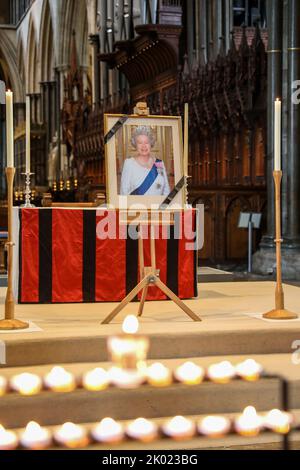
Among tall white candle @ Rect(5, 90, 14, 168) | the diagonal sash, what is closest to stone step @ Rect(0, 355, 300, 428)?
tall white candle @ Rect(5, 90, 14, 168)

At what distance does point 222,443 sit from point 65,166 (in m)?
18.1

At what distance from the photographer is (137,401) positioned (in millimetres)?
3662

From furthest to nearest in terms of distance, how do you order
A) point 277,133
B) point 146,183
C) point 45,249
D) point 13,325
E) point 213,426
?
1. point 45,249
2. point 146,183
3. point 277,133
4. point 13,325
5. point 213,426

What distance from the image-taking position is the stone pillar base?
8.21 m

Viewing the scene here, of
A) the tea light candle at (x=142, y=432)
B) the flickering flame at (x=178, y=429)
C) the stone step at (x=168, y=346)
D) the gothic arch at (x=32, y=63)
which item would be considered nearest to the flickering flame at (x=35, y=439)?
the tea light candle at (x=142, y=432)

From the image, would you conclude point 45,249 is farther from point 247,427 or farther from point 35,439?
point 247,427

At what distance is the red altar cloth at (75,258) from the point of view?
5426mm

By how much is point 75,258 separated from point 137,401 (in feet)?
6.42

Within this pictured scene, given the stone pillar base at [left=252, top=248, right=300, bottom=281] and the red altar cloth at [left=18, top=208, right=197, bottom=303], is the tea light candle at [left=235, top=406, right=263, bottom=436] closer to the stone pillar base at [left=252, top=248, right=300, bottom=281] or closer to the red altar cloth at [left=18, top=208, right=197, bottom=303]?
the red altar cloth at [left=18, top=208, right=197, bottom=303]

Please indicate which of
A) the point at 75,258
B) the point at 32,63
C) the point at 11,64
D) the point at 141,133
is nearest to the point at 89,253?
the point at 75,258

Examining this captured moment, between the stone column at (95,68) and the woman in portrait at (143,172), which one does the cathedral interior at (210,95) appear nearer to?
the stone column at (95,68)

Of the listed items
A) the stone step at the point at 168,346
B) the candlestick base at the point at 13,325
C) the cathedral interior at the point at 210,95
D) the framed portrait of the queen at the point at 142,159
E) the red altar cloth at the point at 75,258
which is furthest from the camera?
the cathedral interior at the point at 210,95

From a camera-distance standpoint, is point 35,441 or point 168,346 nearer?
point 35,441

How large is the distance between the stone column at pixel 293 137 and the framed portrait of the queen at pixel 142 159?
3446 mm
